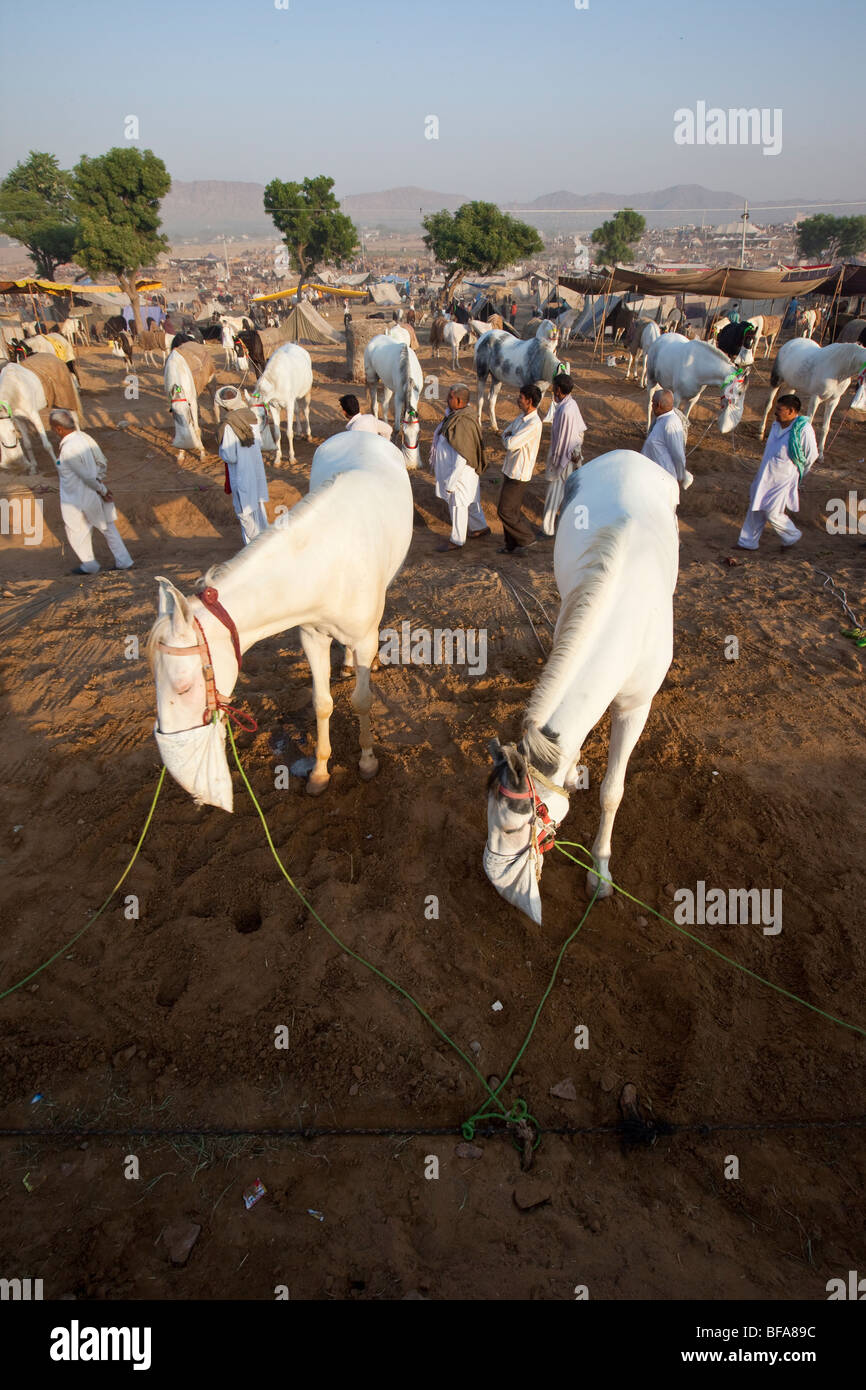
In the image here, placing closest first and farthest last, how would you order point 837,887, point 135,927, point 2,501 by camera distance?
point 135,927 → point 837,887 → point 2,501

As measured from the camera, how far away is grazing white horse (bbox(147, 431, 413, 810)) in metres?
3.08

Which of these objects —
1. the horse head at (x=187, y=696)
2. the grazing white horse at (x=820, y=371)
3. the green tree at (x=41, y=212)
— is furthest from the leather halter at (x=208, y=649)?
the green tree at (x=41, y=212)

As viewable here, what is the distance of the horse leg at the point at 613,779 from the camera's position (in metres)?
3.91

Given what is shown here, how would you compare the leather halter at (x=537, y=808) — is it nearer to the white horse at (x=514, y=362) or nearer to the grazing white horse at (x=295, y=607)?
the grazing white horse at (x=295, y=607)

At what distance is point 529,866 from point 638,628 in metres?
1.42

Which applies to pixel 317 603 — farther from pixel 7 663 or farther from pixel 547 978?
pixel 7 663

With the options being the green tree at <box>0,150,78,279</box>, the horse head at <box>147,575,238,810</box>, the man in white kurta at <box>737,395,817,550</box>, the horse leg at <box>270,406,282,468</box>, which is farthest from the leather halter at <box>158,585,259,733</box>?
the green tree at <box>0,150,78,279</box>

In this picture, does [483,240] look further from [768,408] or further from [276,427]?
→ [276,427]

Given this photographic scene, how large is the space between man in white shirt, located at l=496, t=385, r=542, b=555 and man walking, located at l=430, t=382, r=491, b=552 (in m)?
0.42

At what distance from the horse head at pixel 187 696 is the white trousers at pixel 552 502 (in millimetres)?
6631

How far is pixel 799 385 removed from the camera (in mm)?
12164

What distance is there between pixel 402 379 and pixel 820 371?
7.60m
